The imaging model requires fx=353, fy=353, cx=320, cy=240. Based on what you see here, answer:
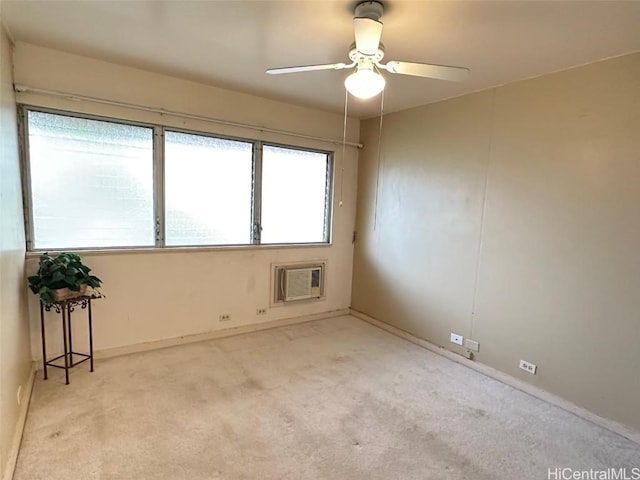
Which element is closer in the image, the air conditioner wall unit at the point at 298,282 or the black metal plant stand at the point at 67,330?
the black metal plant stand at the point at 67,330

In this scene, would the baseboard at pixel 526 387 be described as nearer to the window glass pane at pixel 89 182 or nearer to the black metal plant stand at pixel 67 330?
the window glass pane at pixel 89 182

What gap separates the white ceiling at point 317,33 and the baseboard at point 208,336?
8.16ft

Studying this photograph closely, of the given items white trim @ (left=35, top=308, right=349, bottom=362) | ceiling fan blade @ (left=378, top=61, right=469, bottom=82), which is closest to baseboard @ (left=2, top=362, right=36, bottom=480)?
white trim @ (left=35, top=308, right=349, bottom=362)

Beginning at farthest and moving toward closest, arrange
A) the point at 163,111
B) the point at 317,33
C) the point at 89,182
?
the point at 163,111 → the point at 89,182 → the point at 317,33

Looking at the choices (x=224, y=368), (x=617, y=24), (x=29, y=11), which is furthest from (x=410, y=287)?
(x=29, y=11)

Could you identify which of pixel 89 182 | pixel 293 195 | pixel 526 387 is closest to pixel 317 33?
pixel 293 195

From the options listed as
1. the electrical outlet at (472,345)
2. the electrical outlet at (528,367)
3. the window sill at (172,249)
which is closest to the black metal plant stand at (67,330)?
the window sill at (172,249)

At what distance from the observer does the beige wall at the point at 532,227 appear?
7.88 ft

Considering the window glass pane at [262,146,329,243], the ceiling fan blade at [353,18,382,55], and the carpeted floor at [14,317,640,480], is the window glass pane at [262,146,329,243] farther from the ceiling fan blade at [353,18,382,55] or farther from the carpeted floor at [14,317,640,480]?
the ceiling fan blade at [353,18,382,55]

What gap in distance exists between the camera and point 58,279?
2518 millimetres

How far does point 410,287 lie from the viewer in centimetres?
393

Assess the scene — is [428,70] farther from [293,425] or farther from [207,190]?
[207,190]

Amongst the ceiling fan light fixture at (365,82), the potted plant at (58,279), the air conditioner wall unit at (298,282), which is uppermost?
the ceiling fan light fixture at (365,82)

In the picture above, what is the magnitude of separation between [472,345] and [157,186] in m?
3.30
